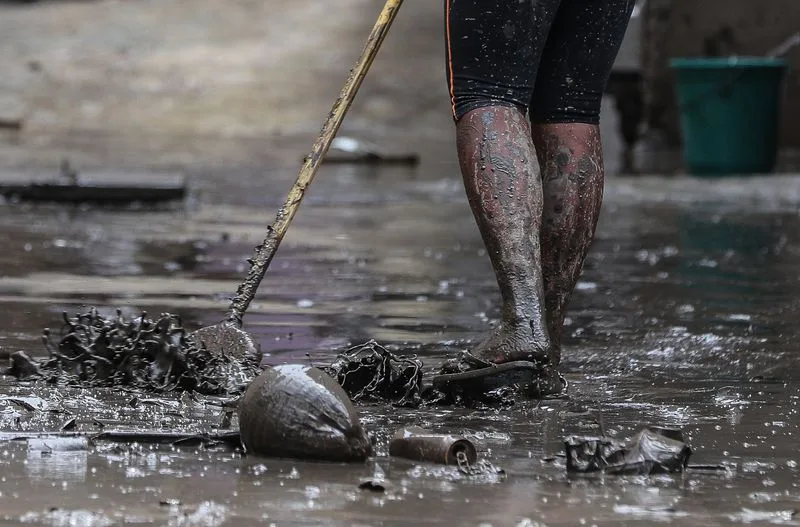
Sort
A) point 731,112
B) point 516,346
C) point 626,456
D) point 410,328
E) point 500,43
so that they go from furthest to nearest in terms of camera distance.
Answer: point 731,112 < point 410,328 < point 500,43 < point 516,346 < point 626,456

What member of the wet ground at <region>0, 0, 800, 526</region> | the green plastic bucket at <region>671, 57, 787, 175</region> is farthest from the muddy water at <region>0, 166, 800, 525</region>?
the green plastic bucket at <region>671, 57, 787, 175</region>

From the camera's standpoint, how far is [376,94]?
20062mm

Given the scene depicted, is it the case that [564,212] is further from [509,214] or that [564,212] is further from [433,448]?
[433,448]

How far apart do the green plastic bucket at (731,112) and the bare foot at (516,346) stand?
972 centimetres

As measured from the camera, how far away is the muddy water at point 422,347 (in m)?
2.40

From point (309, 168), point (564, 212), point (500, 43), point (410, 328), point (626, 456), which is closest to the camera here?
point (626, 456)

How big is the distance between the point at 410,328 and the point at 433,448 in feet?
5.96

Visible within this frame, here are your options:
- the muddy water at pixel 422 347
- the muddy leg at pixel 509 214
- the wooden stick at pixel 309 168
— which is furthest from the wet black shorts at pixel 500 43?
the muddy water at pixel 422 347

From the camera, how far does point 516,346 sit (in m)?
3.33

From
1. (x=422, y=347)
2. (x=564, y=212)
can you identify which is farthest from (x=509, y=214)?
(x=422, y=347)

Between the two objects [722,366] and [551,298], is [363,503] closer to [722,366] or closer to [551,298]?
[551,298]

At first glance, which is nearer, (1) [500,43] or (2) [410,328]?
(1) [500,43]

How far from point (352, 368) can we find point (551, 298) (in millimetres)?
559

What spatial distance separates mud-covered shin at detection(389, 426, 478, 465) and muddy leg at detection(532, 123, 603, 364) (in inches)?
37.5
